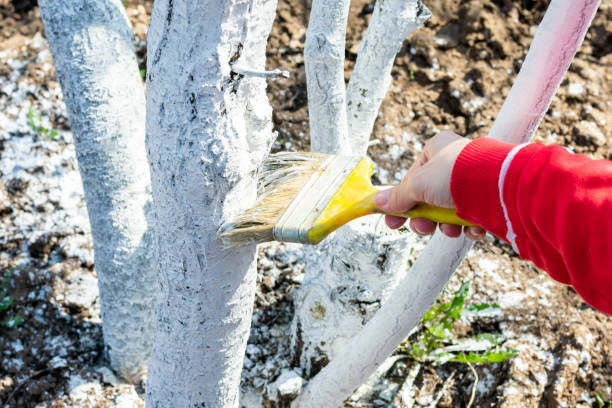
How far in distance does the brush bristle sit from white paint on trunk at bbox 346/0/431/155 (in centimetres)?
53

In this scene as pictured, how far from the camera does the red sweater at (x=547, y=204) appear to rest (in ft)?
2.88

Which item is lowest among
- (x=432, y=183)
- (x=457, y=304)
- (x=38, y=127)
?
(x=457, y=304)

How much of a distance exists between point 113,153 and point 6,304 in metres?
0.77

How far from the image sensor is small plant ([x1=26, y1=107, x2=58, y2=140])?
2357 mm

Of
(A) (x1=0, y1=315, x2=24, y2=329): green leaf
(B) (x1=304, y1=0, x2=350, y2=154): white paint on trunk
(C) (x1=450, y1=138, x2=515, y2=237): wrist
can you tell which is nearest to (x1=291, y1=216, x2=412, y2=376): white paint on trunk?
(B) (x1=304, y1=0, x2=350, y2=154): white paint on trunk

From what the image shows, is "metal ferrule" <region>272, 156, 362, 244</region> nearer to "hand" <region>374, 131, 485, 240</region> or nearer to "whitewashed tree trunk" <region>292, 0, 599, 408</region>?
"hand" <region>374, 131, 485, 240</region>

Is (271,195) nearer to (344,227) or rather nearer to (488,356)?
(344,227)

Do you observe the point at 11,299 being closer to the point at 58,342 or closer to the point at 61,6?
the point at 58,342

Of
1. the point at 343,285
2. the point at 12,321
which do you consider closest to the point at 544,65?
the point at 343,285

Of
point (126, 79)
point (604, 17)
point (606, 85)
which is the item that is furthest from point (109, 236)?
point (604, 17)

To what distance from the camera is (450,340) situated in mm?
1859

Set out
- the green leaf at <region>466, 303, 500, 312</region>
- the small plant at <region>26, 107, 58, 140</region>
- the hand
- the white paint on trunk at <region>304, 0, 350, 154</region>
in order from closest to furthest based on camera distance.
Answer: the hand
the white paint on trunk at <region>304, 0, 350, 154</region>
the green leaf at <region>466, 303, 500, 312</region>
the small plant at <region>26, 107, 58, 140</region>

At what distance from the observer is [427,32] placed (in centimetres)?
282

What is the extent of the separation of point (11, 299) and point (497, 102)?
2.22 metres
